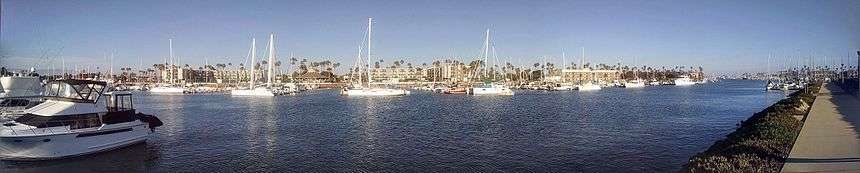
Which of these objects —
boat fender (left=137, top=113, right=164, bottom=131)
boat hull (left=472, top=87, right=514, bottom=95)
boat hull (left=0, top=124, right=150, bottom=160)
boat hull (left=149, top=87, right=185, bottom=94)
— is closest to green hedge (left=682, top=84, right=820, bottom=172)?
boat hull (left=0, top=124, right=150, bottom=160)

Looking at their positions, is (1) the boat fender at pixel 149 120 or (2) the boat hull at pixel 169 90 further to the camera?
(2) the boat hull at pixel 169 90

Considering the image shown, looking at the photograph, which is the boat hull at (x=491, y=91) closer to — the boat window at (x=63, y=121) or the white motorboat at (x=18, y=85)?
the white motorboat at (x=18, y=85)

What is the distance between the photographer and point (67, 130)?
1101 inches

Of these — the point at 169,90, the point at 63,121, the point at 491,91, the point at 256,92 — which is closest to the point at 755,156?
the point at 63,121

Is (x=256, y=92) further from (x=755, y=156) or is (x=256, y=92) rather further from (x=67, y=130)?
(x=755, y=156)

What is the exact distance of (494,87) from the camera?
122m

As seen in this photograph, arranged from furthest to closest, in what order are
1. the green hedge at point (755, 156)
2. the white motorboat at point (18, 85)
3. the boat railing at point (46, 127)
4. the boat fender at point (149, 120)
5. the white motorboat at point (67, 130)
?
the white motorboat at point (18, 85) → the boat fender at point (149, 120) → the boat railing at point (46, 127) → the white motorboat at point (67, 130) → the green hedge at point (755, 156)

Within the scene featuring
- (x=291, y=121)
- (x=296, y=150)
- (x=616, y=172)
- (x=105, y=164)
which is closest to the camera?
(x=616, y=172)

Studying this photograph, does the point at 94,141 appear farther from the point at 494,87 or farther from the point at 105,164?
the point at 494,87

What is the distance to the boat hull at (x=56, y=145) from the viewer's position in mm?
26547

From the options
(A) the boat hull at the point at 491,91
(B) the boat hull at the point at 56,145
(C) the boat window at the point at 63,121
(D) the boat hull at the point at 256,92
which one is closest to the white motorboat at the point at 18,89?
(C) the boat window at the point at 63,121

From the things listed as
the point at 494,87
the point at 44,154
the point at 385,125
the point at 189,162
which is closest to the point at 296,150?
the point at 189,162

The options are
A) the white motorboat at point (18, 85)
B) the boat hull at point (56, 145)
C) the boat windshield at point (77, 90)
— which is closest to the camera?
the boat hull at point (56, 145)

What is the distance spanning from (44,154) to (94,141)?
7.58 feet
